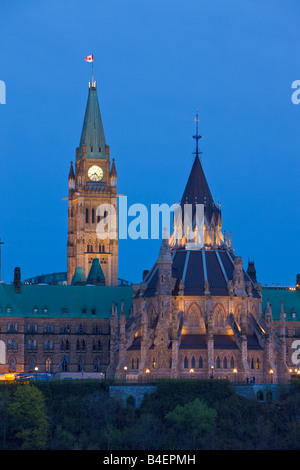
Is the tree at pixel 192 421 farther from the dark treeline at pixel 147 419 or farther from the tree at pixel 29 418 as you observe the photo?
the tree at pixel 29 418

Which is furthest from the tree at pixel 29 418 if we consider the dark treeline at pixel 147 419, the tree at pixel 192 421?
the tree at pixel 192 421

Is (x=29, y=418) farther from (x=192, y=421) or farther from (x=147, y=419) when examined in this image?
(x=192, y=421)

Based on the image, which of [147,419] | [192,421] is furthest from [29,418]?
[192,421]

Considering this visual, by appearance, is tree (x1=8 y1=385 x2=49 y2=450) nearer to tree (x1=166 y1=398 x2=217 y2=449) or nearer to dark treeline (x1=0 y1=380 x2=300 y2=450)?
dark treeline (x1=0 y1=380 x2=300 y2=450)

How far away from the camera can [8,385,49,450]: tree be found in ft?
569

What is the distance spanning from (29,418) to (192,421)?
1826 centimetres

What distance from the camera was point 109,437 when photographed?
173000mm

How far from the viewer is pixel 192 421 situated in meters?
177

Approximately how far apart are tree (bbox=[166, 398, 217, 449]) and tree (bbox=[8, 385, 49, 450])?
14601 mm
